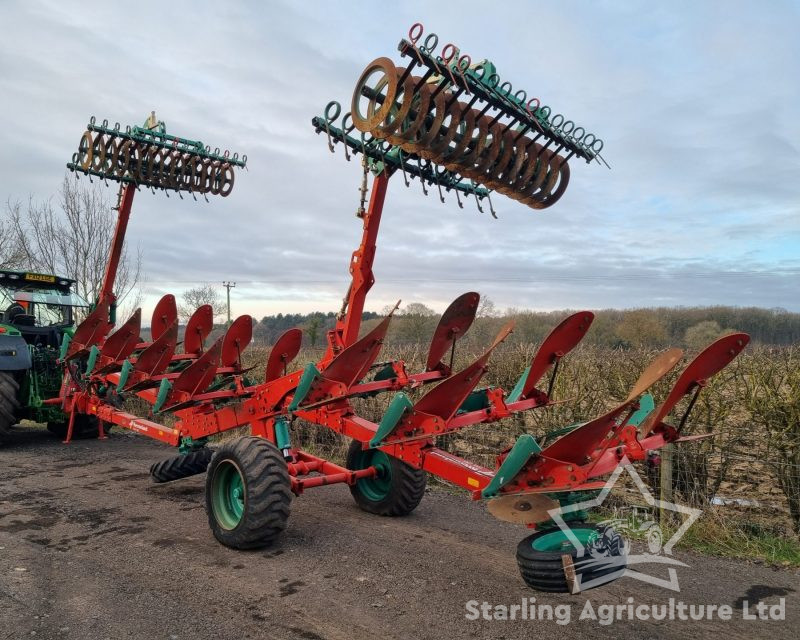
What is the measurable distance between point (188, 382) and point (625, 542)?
13.2 ft

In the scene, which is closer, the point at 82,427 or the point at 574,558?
the point at 574,558

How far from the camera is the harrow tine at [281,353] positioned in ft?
19.1

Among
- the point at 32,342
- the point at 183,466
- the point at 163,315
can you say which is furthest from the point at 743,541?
the point at 32,342

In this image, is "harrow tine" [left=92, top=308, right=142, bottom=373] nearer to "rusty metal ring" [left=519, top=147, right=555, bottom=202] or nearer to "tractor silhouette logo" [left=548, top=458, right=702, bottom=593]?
"rusty metal ring" [left=519, top=147, right=555, bottom=202]

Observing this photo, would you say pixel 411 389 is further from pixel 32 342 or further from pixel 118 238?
pixel 32 342

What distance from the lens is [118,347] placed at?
7676mm

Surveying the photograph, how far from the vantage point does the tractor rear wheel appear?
831 centimetres

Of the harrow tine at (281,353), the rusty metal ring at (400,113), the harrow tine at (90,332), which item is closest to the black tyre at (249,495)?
the harrow tine at (281,353)

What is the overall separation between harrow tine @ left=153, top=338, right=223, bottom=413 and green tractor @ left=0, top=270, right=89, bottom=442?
3.83 meters

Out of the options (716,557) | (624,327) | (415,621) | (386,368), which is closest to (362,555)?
(415,621)

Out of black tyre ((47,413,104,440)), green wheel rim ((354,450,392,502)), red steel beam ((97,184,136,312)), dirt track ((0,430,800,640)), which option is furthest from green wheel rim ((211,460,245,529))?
black tyre ((47,413,104,440))

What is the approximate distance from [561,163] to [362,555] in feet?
11.8

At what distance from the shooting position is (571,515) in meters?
3.43

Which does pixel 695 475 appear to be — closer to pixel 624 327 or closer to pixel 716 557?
pixel 716 557
